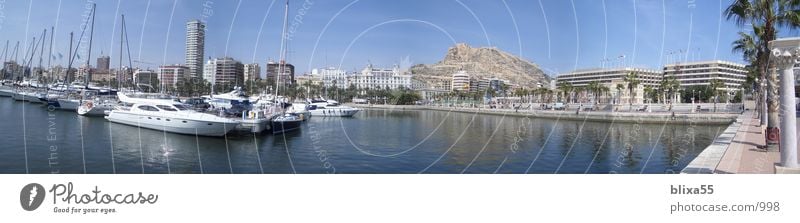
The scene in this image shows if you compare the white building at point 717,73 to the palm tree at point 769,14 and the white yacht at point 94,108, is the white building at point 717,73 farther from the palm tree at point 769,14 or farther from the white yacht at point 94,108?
the white yacht at point 94,108

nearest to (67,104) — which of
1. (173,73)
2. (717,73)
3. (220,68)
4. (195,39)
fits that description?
(173,73)

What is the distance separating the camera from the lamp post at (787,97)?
6.59m

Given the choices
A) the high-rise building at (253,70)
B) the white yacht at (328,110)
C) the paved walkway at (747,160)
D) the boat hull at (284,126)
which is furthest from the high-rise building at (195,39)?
the white yacht at (328,110)

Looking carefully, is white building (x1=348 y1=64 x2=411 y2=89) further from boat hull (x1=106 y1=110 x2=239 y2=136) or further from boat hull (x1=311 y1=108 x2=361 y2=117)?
boat hull (x1=311 y1=108 x2=361 y2=117)

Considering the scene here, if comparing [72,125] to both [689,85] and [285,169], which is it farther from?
[689,85]

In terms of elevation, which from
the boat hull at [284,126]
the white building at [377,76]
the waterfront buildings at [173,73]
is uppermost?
the waterfront buildings at [173,73]

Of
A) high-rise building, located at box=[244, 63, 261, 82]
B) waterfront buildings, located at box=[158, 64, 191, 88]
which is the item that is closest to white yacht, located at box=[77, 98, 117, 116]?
waterfront buildings, located at box=[158, 64, 191, 88]

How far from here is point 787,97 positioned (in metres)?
6.85

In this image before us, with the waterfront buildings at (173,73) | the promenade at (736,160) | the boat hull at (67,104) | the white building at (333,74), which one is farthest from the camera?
the boat hull at (67,104)

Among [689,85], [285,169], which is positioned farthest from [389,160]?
[689,85]

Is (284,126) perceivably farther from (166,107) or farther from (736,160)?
(736,160)

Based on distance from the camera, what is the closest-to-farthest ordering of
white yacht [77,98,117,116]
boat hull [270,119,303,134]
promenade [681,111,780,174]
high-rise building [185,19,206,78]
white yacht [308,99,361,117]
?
promenade [681,111,780,174] < high-rise building [185,19,206,78] < boat hull [270,119,303,134] < white yacht [77,98,117,116] < white yacht [308,99,361,117]

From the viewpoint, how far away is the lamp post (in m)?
6.59
